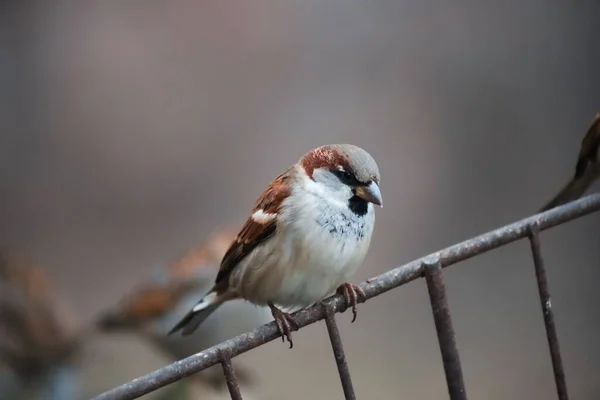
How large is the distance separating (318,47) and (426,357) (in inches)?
41.3

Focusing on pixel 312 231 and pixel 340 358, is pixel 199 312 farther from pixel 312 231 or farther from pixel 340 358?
pixel 340 358

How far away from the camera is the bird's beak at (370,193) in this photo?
0.89 metres

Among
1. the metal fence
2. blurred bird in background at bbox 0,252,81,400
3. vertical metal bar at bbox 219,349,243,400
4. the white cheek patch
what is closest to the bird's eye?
the white cheek patch

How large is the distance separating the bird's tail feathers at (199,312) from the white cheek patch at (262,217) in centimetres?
15

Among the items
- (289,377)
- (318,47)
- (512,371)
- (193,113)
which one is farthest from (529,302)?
(193,113)

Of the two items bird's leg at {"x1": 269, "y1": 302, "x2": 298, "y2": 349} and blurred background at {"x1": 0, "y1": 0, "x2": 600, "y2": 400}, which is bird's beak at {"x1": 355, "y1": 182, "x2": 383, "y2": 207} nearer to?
bird's leg at {"x1": 269, "y1": 302, "x2": 298, "y2": 349}

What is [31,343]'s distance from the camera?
3.63 ft

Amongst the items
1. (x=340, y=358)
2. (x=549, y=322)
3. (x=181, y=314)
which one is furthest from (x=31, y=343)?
(x=549, y=322)

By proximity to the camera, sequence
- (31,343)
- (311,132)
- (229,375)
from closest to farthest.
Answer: (229,375) → (31,343) → (311,132)

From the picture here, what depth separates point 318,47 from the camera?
2.40 meters

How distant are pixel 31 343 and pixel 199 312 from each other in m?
0.27

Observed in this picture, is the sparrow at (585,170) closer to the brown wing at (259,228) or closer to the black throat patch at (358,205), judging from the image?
the black throat patch at (358,205)

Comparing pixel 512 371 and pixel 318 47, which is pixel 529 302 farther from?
pixel 318 47

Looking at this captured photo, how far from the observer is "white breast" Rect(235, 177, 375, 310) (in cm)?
93
